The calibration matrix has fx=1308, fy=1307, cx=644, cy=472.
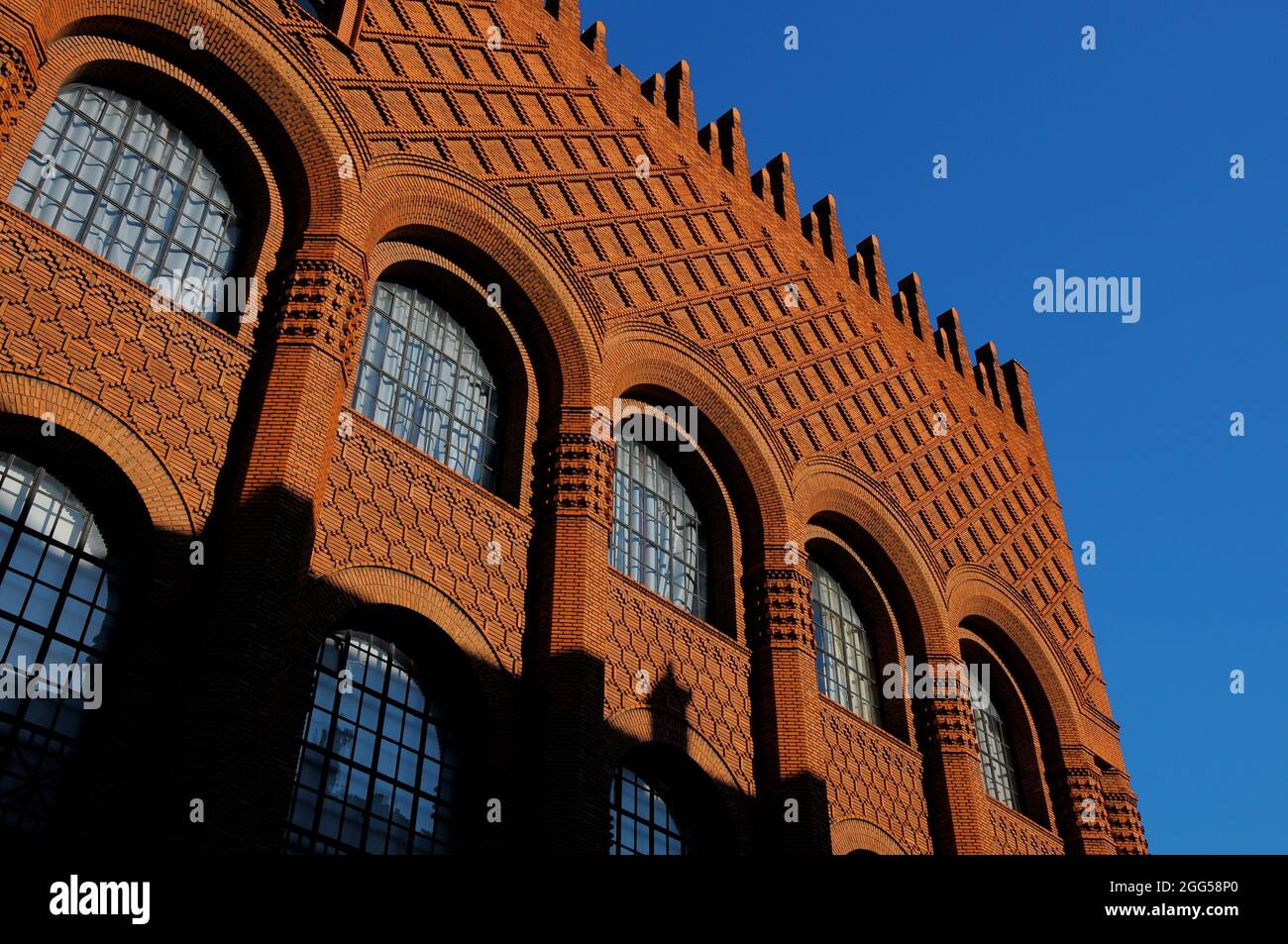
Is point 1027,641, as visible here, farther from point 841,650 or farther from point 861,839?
point 861,839

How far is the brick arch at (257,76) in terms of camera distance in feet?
41.9

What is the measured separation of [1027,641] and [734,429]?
25.4 ft

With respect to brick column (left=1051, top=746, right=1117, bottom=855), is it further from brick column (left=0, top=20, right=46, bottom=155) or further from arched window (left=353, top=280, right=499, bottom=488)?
brick column (left=0, top=20, right=46, bottom=155)

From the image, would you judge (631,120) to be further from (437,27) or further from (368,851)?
(368,851)

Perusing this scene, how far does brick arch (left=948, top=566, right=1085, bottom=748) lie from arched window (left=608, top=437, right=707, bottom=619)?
6164mm

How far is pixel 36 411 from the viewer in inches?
406

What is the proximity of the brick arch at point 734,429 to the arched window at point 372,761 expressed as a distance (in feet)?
19.1

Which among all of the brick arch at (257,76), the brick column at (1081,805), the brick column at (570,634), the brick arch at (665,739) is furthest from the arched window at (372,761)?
the brick column at (1081,805)

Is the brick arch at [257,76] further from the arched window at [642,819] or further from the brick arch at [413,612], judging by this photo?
the arched window at [642,819]

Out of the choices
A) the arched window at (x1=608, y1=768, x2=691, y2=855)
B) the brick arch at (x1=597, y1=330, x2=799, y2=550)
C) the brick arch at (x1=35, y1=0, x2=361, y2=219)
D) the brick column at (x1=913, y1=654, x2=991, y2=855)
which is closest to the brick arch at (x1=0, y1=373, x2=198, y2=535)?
the brick arch at (x1=35, y1=0, x2=361, y2=219)

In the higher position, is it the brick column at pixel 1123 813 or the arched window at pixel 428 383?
the arched window at pixel 428 383
